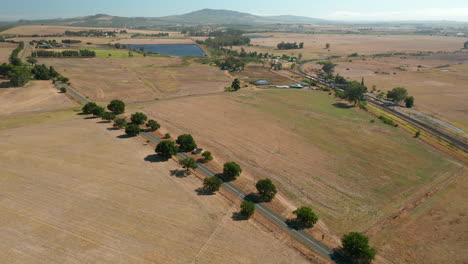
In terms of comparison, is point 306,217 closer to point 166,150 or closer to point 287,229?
point 287,229

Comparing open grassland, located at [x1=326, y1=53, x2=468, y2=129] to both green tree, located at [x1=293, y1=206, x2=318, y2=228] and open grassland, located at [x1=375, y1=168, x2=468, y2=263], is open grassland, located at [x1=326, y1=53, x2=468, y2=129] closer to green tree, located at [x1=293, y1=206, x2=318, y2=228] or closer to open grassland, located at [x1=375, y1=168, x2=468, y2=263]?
open grassland, located at [x1=375, y1=168, x2=468, y2=263]

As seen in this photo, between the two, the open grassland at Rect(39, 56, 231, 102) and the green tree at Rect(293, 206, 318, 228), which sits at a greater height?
the open grassland at Rect(39, 56, 231, 102)

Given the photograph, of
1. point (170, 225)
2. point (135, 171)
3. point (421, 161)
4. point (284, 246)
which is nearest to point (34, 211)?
point (135, 171)

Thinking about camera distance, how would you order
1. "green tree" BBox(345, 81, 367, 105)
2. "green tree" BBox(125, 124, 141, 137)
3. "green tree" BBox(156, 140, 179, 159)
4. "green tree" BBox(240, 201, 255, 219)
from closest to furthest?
"green tree" BBox(240, 201, 255, 219)
"green tree" BBox(156, 140, 179, 159)
"green tree" BBox(125, 124, 141, 137)
"green tree" BBox(345, 81, 367, 105)

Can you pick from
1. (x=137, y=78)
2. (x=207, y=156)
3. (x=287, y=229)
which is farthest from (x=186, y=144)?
(x=137, y=78)

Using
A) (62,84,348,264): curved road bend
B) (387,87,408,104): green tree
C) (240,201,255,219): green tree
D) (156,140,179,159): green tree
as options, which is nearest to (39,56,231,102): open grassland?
(156,140,179,159): green tree

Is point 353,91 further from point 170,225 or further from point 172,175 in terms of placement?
point 170,225
